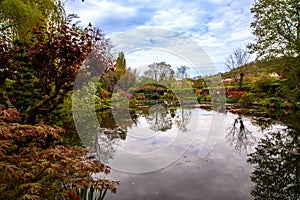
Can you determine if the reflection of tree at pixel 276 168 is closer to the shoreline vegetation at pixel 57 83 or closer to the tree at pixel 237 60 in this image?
the shoreline vegetation at pixel 57 83

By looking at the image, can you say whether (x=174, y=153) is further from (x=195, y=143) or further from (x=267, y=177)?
(x=267, y=177)

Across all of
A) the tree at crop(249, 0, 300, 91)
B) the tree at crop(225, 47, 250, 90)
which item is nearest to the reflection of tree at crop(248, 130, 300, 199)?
Answer: the tree at crop(249, 0, 300, 91)

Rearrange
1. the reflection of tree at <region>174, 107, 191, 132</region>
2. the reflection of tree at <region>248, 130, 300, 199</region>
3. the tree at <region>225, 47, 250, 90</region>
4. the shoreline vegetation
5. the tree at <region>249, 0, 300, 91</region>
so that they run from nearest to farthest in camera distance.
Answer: the shoreline vegetation → the reflection of tree at <region>248, 130, 300, 199</region> → the reflection of tree at <region>174, 107, 191, 132</region> → the tree at <region>249, 0, 300, 91</region> → the tree at <region>225, 47, 250, 90</region>

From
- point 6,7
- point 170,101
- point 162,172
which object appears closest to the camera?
point 162,172

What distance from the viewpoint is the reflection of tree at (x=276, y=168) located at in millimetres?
2481

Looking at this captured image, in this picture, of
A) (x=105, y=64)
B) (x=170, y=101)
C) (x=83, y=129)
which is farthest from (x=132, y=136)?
(x=170, y=101)

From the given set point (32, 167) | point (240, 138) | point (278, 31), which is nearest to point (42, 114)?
point (32, 167)

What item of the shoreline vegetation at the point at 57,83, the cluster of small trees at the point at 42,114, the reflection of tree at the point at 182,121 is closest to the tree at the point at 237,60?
the shoreline vegetation at the point at 57,83

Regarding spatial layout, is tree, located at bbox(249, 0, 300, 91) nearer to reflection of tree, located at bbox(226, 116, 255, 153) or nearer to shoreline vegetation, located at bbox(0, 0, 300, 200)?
shoreline vegetation, located at bbox(0, 0, 300, 200)

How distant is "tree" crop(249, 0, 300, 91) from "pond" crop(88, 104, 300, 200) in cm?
469

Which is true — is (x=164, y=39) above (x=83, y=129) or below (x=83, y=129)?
above

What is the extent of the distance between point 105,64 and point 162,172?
91.4 inches

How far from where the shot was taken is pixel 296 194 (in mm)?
2410

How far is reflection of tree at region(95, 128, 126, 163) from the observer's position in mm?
3858
